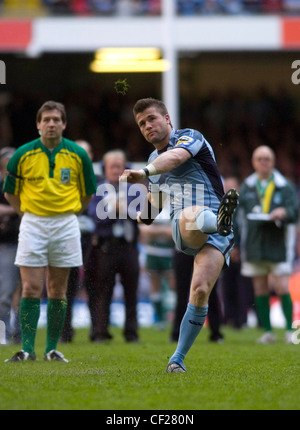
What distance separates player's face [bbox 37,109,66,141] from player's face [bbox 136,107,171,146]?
1163 mm

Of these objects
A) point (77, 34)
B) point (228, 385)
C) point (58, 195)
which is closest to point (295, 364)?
point (228, 385)

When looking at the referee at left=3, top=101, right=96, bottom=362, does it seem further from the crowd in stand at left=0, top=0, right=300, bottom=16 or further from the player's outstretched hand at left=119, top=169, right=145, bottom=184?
the crowd in stand at left=0, top=0, right=300, bottom=16

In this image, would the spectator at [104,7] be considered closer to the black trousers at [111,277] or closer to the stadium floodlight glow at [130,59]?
the stadium floodlight glow at [130,59]

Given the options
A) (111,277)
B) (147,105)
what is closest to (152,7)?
(111,277)

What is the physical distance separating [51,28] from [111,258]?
805cm

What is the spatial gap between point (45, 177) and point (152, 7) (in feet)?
35.0

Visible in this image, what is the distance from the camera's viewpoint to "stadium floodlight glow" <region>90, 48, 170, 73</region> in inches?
696

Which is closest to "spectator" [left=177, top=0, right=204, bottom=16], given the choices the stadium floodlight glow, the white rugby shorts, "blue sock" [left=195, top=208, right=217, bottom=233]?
the stadium floodlight glow

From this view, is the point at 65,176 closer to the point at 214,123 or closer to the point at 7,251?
the point at 7,251

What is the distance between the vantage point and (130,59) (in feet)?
59.9

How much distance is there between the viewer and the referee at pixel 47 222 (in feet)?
23.9

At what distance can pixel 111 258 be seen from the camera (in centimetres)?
991

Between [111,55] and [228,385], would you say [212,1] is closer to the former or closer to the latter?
[111,55]

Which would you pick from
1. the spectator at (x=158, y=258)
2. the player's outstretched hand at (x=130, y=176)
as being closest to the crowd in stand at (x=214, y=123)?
the spectator at (x=158, y=258)
